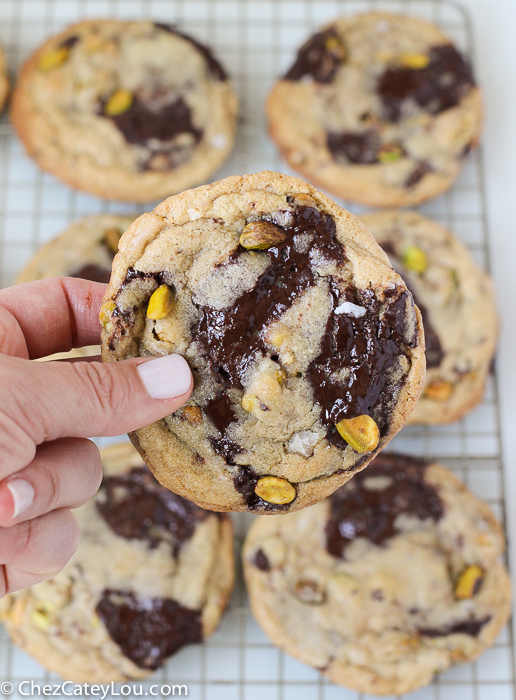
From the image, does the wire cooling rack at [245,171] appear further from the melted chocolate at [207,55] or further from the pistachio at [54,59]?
the pistachio at [54,59]

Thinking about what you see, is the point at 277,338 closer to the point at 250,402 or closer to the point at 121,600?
the point at 250,402

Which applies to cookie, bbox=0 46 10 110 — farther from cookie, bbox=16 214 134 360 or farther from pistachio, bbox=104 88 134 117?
cookie, bbox=16 214 134 360

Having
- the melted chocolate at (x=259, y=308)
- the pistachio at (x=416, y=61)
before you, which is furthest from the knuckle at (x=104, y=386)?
the pistachio at (x=416, y=61)

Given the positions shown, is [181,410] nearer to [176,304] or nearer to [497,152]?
[176,304]

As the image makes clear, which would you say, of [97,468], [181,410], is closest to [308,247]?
[181,410]

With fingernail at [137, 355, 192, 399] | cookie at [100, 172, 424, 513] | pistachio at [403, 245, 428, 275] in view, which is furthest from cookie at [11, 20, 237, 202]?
fingernail at [137, 355, 192, 399]

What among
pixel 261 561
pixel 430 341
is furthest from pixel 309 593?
pixel 430 341
